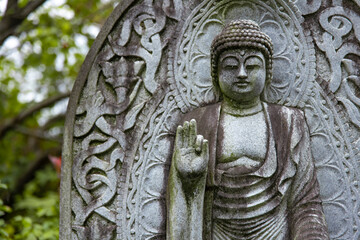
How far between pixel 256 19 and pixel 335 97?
1018 millimetres

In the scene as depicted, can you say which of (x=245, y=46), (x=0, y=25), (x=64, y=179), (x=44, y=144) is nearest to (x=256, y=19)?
(x=245, y=46)

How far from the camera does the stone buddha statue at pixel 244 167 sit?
5.76m

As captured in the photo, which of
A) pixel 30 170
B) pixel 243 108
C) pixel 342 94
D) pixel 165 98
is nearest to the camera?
pixel 243 108

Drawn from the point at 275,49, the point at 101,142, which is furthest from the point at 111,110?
the point at 275,49

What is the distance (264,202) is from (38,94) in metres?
6.54

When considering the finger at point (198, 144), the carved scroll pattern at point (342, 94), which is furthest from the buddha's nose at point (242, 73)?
the carved scroll pattern at point (342, 94)

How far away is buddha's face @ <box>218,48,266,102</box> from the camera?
19.5 feet

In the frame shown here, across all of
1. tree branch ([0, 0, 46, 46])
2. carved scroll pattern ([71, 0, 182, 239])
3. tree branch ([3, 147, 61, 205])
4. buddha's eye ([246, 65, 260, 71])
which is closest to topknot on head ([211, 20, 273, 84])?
buddha's eye ([246, 65, 260, 71])

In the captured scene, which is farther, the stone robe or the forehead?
the forehead

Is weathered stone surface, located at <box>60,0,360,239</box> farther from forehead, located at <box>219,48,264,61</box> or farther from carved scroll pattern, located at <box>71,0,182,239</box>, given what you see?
forehead, located at <box>219,48,264,61</box>

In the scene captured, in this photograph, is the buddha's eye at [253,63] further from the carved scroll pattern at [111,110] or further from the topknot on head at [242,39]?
the carved scroll pattern at [111,110]

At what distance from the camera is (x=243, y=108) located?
6172 millimetres

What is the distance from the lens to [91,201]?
6.27 m

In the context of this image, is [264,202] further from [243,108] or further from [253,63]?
[253,63]
